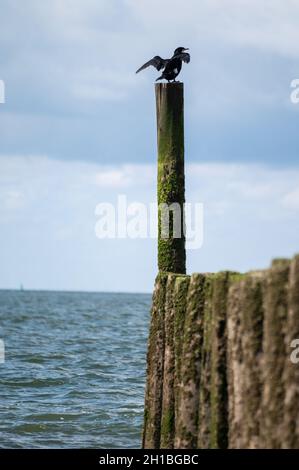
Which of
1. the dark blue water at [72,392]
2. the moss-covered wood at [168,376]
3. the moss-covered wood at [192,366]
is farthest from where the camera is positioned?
the dark blue water at [72,392]

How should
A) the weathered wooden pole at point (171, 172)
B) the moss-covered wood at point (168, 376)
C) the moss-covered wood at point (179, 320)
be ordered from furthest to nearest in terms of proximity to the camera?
the weathered wooden pole at point (171, 172) → the moss-covered wood at point (168, 376) → the moss-covered wood at point (179, 320)

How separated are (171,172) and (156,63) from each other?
1747 millimetres

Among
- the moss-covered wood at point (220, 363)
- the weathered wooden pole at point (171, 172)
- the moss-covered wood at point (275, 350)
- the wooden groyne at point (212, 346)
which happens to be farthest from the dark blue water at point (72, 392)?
the moss-covered wood at point (275, 350)

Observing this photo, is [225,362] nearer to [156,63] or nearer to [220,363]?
[220,363]

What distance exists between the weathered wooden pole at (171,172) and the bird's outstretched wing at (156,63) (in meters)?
1.03

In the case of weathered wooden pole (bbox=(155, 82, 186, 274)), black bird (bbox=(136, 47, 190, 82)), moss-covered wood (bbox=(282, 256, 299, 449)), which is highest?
black bird (bbox=(136, 47, 190, 82))

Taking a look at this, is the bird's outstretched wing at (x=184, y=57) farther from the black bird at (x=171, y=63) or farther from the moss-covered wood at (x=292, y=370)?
the moss-covered wood at (x=292, y=370)

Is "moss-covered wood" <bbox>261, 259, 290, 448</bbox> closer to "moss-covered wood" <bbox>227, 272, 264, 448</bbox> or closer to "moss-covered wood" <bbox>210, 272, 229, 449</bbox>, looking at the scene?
"moss-covered wood" <bbox>227, 272, 264, 448</bbox>

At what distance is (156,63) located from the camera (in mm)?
12156

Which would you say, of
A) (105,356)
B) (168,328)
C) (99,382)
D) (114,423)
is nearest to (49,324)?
(105,356)

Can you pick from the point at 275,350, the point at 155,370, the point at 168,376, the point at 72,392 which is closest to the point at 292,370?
the point at 275,350

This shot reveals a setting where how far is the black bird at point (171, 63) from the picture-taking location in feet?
37.7

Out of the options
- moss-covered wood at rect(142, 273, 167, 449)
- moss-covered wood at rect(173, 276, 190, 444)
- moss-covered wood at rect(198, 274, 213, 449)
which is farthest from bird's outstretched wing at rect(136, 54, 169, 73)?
moss-covered wood at rect(198, 274, 213, 449)

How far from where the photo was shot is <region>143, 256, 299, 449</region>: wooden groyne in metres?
6.93
